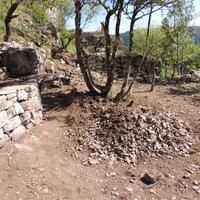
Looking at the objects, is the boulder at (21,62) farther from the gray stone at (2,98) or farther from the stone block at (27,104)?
the gray stone at (2,98)

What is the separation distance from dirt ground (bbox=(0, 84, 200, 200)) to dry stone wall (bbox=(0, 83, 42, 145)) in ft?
0.77

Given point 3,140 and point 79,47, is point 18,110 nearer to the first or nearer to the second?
point 3,140

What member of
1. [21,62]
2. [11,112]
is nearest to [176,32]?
[21,62]

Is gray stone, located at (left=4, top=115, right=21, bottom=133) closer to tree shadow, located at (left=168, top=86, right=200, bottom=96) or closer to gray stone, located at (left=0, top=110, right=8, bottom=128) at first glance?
gray stone, located at (left=0, top=110, right=8, bottom=128)

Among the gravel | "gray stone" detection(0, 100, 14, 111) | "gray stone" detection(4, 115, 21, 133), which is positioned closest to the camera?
"gray stone" detection(0, 100, 14, 111)

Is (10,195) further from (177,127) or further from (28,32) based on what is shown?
(28,32)

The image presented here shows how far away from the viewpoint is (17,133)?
930cm

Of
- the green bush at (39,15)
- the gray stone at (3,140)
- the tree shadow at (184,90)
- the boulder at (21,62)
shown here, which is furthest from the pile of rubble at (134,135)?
the green bush at (39,15)

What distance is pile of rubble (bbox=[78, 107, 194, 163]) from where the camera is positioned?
9578 mm

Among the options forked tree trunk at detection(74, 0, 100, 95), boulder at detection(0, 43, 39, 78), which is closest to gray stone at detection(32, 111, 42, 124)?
forked tree trunk at detection(74, 0, 100, 95)

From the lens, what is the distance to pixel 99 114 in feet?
36.4

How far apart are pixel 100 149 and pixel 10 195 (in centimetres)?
291

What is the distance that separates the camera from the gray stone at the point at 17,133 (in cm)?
910

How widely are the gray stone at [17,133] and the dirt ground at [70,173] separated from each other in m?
0.12
